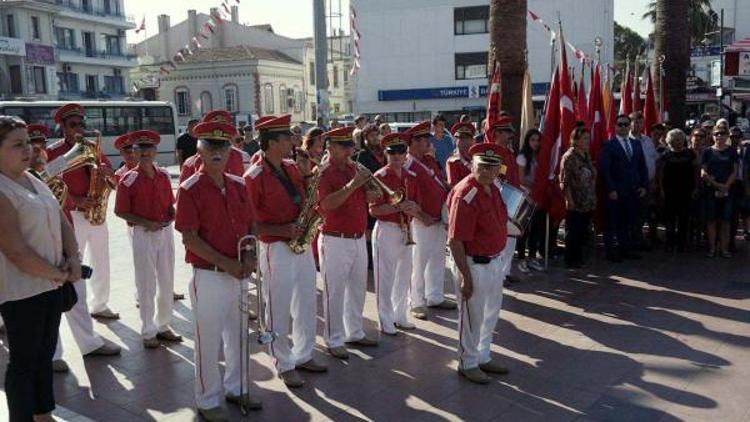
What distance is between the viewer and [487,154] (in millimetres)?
5301

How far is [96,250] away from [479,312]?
3957mm

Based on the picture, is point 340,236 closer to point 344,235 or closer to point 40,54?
point 344,235

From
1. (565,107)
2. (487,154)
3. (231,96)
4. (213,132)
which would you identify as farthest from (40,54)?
(487,154)

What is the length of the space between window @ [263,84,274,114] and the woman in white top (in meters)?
50.5

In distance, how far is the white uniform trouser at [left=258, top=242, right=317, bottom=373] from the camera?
529 centimetres

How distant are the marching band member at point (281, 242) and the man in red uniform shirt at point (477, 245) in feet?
3.99

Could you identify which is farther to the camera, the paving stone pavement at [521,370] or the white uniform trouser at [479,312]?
the white uniform trouser at [479,312]

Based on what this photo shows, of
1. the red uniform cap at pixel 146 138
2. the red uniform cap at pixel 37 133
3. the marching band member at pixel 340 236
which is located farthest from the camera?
the red uniform cap at pixel 146 138

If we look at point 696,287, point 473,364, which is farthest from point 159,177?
point 696,287

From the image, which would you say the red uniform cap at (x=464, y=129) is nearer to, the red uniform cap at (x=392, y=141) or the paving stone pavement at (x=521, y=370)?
the red uniform cap at (x=392, y=141)

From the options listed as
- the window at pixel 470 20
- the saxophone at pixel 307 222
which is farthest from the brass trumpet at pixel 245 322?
the window at pixel 470 20

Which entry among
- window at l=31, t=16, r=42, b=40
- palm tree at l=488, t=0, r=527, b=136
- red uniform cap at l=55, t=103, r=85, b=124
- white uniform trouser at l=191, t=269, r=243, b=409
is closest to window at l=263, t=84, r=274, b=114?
window at l=31, t=16, r=42, b=40

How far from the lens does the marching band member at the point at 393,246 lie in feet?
21.5

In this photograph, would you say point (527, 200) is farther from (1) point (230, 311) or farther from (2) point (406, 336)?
(1) point (230, 311)
